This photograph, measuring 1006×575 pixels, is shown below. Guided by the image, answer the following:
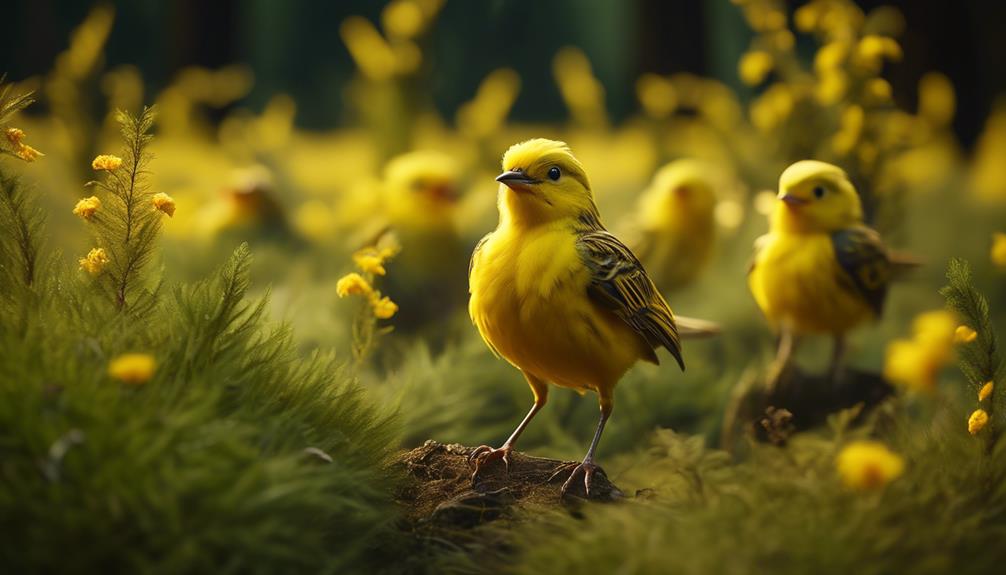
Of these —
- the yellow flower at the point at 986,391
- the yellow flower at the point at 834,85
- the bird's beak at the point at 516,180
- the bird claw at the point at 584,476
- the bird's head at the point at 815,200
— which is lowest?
the bird claw at the point at 584,476

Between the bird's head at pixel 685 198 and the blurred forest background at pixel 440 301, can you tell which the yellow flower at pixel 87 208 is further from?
the bird's head at pixel 685 198

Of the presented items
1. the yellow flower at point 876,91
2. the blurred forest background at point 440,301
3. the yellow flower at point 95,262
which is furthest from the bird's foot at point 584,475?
the yellow flower at point 876,91

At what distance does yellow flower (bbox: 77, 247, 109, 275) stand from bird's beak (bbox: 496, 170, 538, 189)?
98cm

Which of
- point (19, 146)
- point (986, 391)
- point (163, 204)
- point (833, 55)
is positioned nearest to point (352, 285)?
point (163, 204)

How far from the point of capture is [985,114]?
7.59 metres

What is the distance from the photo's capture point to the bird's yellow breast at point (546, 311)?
7.35 ft

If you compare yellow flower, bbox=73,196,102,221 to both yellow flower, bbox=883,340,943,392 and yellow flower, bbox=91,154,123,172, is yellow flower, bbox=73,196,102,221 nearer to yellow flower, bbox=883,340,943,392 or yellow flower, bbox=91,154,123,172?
yellow flower, bbox=91,154,123,172

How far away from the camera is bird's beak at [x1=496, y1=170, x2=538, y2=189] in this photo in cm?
227

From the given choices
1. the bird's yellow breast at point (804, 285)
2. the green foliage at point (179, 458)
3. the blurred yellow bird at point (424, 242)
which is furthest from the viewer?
the blurred yellow bird at point (424, 242)

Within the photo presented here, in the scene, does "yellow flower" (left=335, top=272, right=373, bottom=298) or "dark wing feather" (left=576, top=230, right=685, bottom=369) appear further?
"yellow flower" (left=335, top=272, right=373, bottom=298)

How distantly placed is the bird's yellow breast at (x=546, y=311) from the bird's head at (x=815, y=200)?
920mm

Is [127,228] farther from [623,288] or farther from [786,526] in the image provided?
[786,526]

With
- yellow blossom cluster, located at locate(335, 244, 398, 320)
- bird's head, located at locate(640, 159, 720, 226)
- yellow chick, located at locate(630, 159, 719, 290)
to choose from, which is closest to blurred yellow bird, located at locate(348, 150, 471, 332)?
yellow chick, located at locate(630, 159, 719, 290)

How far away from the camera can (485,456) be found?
7.88 ft
